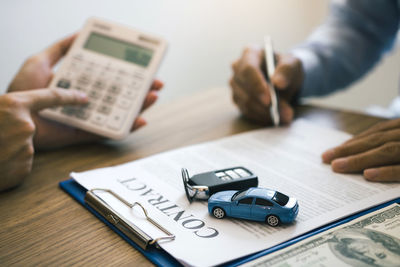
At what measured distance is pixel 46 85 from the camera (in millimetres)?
806

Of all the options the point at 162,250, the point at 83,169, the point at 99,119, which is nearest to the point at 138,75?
the point at 99,119

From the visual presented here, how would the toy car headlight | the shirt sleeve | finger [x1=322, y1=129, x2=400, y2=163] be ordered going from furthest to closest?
the shirt sleeve, finger [x1=322, y1=129, x2=400, y2=163], the toy car headlight

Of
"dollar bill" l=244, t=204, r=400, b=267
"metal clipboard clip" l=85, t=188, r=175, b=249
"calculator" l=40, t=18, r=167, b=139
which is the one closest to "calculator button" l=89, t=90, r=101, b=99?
"calculator" l=40, t=18, r=167, b=139

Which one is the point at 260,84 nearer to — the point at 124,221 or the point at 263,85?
the point at 263,85

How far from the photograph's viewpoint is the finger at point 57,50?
32.3 inches

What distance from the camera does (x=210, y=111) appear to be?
0.95 meters

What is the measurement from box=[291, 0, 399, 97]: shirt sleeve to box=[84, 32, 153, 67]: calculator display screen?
0.49 metres

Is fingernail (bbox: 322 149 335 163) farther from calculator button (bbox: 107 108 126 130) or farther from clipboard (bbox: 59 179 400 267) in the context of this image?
calculator button (bbox: 107 108 126 130)

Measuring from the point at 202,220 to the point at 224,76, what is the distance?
159 centimetres

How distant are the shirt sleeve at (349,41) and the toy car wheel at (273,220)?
2.25 ft

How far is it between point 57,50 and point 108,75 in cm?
15

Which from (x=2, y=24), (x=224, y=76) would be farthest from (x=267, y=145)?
(x=224, y=76)

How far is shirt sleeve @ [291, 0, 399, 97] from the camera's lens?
108 centimetres

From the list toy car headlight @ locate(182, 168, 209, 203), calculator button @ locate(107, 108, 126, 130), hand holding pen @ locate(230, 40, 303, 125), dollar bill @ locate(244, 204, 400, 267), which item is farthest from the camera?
hand holding pen @ locate(230, 40, 303, 125)
